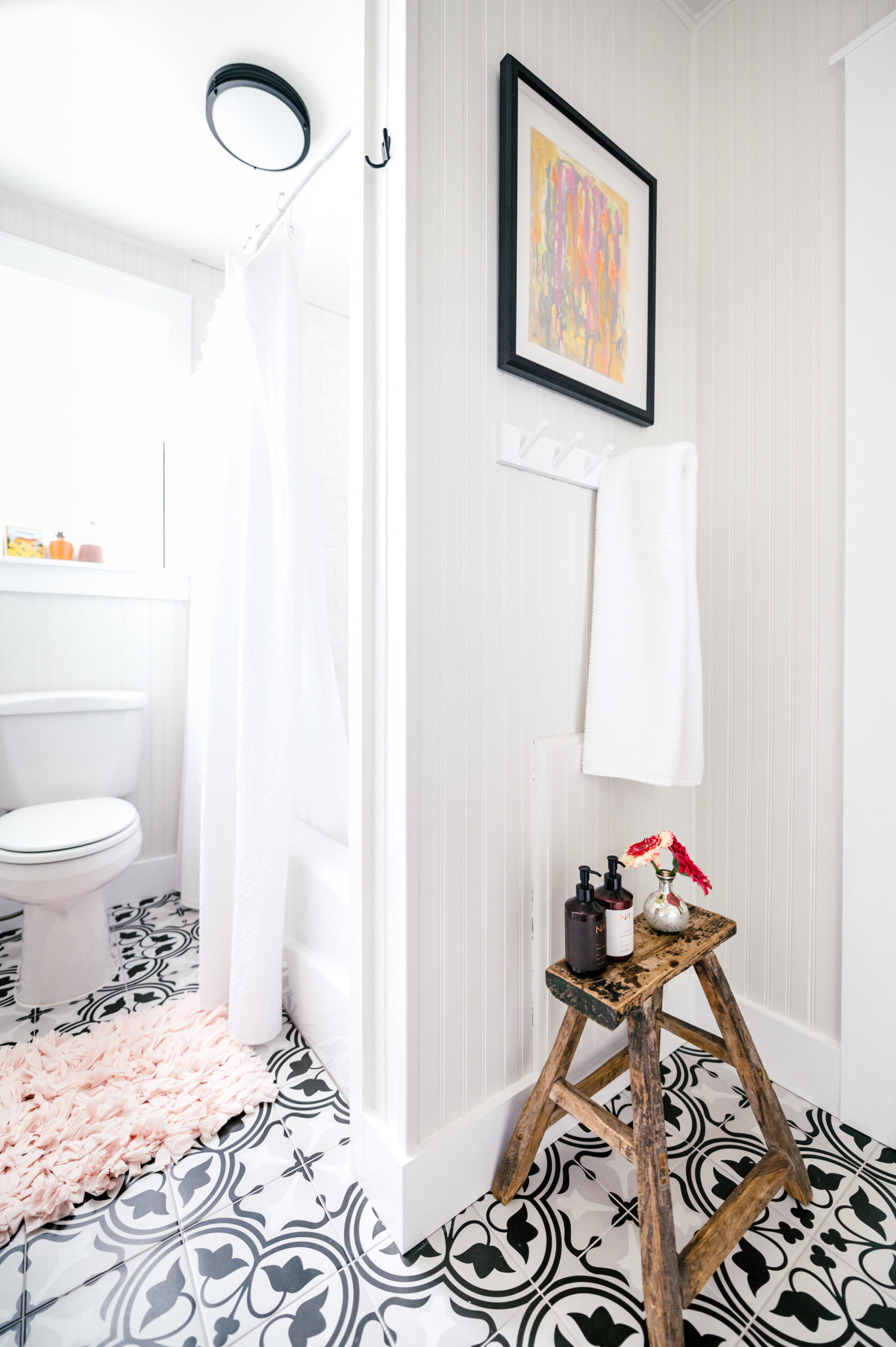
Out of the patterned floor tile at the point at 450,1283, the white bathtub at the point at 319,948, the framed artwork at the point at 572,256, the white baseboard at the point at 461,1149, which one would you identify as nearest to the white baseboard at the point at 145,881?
the white bathtub at the point at 319,948

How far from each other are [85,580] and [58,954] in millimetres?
1186

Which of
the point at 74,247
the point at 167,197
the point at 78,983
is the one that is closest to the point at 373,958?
the point at 78,983

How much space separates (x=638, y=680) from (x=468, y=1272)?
976 mm

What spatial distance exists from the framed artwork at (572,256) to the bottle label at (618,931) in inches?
36.9

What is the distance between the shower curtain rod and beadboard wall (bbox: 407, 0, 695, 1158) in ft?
1.45

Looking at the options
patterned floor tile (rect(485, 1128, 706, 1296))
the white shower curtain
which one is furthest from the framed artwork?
patterned floor tile (rect(485, 1128, 706, 1296))

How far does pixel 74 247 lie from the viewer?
81.0 inches

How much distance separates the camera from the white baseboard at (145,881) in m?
2.13

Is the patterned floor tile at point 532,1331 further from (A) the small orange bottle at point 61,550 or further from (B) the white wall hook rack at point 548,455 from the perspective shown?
(A) the small orange bottle at point 61,550

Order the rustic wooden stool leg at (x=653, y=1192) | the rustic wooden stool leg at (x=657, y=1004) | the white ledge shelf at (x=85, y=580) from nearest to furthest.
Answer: the rustic wooden stool leg at (x=653, y=1192) < the rustic wooden stool leg at (x=657, y=1004) < the white ledge shelf at (x=85, y=580)

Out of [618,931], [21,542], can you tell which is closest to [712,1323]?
[618,931]

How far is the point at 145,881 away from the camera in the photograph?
86.6 inches

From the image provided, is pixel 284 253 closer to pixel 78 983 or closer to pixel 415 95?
pixel 415 95

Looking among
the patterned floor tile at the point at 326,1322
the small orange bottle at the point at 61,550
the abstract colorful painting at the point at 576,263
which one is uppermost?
the abstract colorful painting at the point at 576,263
